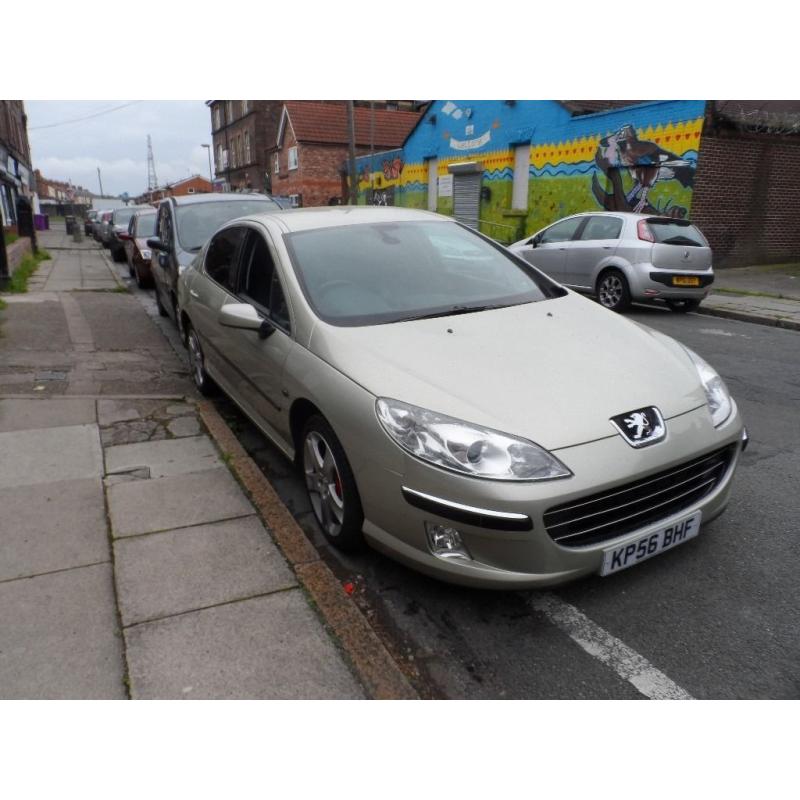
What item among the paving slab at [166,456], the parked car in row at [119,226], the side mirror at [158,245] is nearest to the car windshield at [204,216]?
the side mirror at [158,245]

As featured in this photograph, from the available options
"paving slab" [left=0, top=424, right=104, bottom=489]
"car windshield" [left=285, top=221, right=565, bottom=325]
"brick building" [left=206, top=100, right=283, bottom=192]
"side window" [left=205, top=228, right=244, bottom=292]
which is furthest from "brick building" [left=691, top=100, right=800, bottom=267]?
"brick building" [left=206, top=100, right=283, bottom=192]

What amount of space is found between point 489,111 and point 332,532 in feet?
67.1

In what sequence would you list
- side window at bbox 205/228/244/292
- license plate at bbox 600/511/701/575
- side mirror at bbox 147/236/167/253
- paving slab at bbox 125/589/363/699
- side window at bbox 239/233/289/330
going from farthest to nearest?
side mirror at bbox 147/236/167/253 → side window at bbox 205/228/244/292 → side window at bbox 239/233/289/330 → license plate at bbox 600/511/701/575 → paving slab at bbox 125/589/363/699

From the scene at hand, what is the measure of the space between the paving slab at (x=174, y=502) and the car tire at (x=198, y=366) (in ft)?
5.81

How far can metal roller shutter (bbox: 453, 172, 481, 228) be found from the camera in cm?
2219

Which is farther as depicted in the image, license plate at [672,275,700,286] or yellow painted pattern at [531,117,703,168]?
yellow painted pattern at [531,117,703,168]

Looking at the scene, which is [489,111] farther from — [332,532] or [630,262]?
[332,532]

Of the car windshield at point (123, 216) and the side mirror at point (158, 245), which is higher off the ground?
the side mirror at point (158, 245)

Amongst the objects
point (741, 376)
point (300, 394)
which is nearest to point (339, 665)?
point (300, 394)

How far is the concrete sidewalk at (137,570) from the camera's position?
2.41m

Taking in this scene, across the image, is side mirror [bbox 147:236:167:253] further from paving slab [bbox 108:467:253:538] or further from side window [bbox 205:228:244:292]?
paving slab [bbox 108:467:253:538]

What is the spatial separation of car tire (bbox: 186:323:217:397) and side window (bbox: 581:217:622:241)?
23.1 feet

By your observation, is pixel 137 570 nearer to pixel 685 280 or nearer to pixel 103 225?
pixel 685 280

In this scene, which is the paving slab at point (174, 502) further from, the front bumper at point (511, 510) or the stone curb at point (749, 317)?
the stone curb at point (749, 317)
